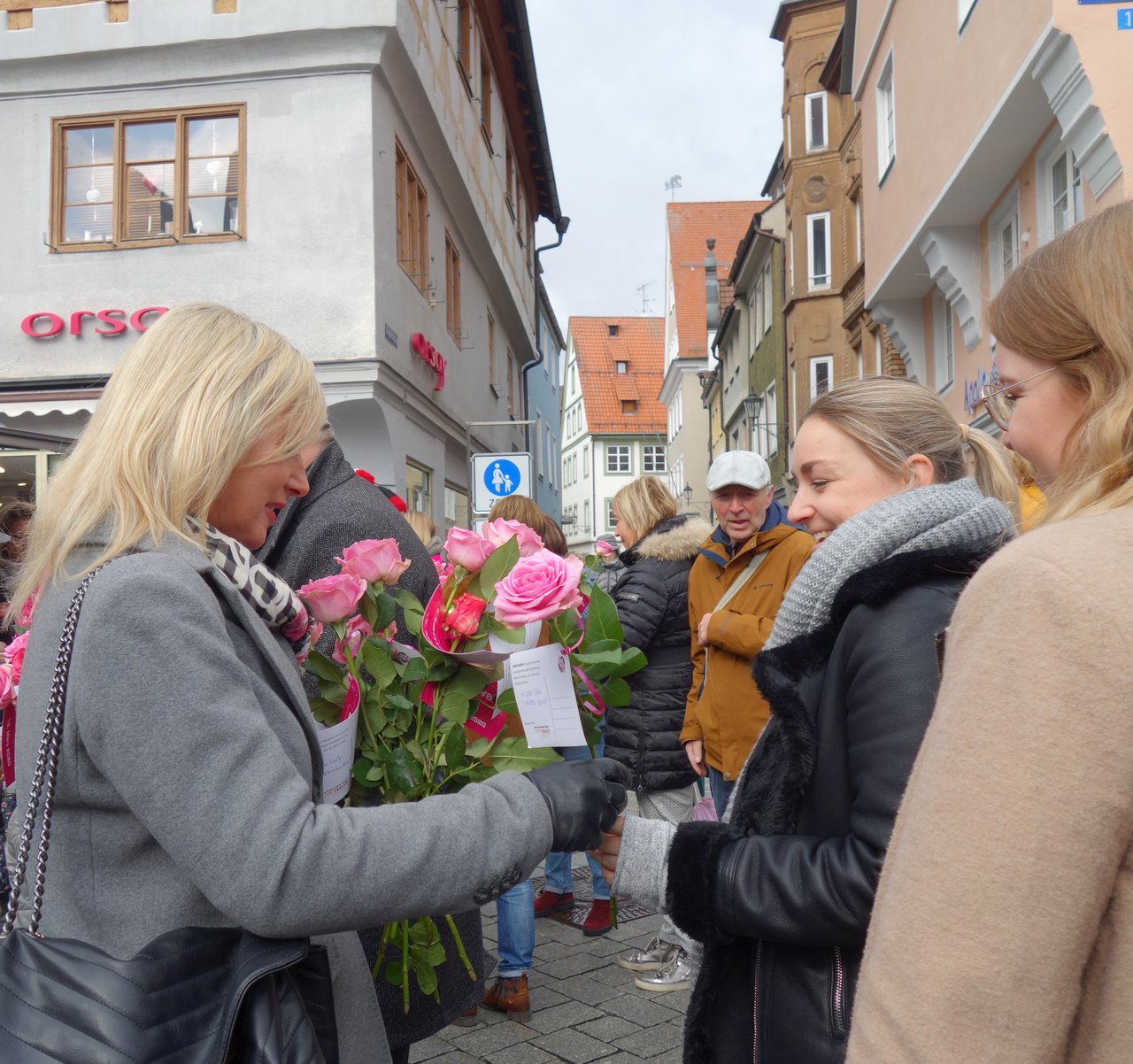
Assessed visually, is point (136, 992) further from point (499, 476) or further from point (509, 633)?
point (499, 476)

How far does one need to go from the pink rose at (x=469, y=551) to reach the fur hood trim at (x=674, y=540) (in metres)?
3.16

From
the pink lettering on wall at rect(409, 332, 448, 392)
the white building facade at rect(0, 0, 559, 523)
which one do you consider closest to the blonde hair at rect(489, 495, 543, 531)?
the white building facade at rect(0, 0, 559, 523)

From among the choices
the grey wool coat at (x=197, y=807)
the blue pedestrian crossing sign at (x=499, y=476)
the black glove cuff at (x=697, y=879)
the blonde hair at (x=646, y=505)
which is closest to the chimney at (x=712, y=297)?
the blue pedestrian crossing sign at (x=499, y=476)

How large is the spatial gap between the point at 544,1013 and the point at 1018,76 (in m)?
7.75

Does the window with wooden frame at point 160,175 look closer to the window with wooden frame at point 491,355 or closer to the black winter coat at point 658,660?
the black winter coat at point 658,660

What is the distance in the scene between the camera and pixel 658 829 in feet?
6.37

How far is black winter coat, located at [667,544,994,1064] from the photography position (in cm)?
162

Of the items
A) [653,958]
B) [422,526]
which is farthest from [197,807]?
[422,526]

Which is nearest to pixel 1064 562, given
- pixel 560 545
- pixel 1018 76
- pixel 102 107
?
pixel 560 545

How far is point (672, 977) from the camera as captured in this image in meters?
4.63

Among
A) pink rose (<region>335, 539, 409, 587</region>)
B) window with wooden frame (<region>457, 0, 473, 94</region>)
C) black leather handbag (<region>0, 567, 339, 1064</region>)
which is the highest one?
window with wooden frame (<region>457, 0, 473, 94</region>)

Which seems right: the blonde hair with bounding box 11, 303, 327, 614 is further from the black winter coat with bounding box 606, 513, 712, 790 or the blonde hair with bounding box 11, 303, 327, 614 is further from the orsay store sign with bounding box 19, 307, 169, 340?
the orsay store sign with bounding box 19, 307, 169, 340

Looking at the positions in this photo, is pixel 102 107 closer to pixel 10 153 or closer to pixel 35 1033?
pixel 10 153

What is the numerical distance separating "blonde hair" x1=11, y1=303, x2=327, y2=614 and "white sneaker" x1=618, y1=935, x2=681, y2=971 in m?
3.70
